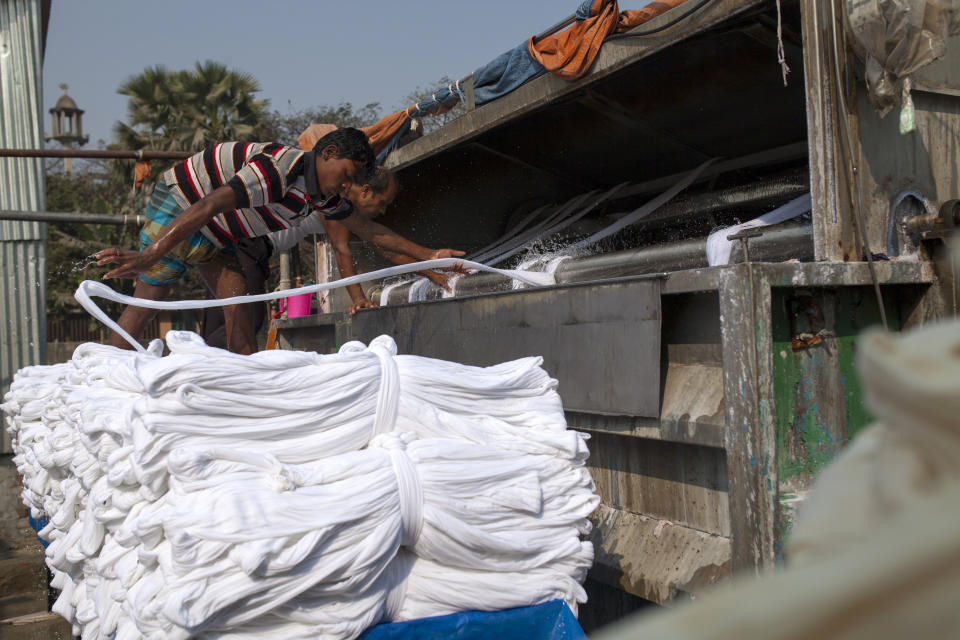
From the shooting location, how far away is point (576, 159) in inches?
227

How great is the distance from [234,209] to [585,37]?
1839 millimetres

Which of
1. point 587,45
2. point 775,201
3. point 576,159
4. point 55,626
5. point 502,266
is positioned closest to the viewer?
point 55,626

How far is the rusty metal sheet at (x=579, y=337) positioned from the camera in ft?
8.84

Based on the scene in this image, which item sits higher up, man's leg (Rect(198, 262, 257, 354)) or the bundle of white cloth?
man's leg (Rect(198, 262, 257, 354))

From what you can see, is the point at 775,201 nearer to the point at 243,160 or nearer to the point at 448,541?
the point at 243,160

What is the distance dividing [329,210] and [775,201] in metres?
2.42

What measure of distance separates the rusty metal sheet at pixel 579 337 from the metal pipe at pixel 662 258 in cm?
74

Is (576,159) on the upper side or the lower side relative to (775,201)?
upper

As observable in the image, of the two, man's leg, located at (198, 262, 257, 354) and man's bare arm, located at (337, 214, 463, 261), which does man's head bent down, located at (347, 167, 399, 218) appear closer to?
man's bare arm, located at (337, 214, 463, 261)

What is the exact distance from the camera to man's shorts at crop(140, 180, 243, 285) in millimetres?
3934

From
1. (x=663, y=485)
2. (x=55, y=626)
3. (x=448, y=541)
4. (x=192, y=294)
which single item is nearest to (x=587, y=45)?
(x=663, y=485)

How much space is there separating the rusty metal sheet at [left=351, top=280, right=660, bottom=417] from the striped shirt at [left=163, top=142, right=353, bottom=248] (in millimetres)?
828

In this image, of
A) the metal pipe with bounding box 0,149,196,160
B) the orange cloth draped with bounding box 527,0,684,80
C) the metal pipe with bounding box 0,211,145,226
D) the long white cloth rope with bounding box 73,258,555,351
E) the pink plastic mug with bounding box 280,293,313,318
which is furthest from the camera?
the pink plastic mug with bounding box 280,293,313,318

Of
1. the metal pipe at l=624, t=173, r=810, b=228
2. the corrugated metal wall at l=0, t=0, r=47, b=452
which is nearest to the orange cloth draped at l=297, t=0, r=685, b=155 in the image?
the metal pipe at l=624, t=173, r=810, b=228
